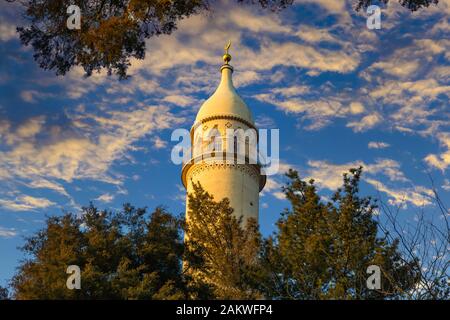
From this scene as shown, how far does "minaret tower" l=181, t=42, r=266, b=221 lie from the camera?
1024 inches

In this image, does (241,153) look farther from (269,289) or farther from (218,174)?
(269,289)

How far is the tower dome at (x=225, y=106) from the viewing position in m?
27.9

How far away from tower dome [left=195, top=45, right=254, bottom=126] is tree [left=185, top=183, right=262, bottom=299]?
878 cm

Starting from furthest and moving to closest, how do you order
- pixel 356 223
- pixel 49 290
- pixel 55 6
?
1. pixel 356 223
2. pixel 49 290
3. pixel 55 6

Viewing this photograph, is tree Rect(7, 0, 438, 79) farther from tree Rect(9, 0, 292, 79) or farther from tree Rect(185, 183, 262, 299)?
tree Rect(185, 183, 262, 299)

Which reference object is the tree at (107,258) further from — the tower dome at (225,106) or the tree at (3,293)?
the tower dome at (225,106)

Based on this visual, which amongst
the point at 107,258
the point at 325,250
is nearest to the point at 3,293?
the point at 107,258

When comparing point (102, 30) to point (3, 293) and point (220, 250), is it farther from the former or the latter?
point (3, 293)

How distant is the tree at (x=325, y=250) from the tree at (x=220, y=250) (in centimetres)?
50

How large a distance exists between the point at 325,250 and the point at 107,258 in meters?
6.06

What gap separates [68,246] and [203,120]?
12.3 m

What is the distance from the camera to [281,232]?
60.5ft

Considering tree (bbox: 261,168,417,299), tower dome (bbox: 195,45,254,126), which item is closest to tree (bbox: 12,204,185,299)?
tree (bbox: 261,168,417,299)
